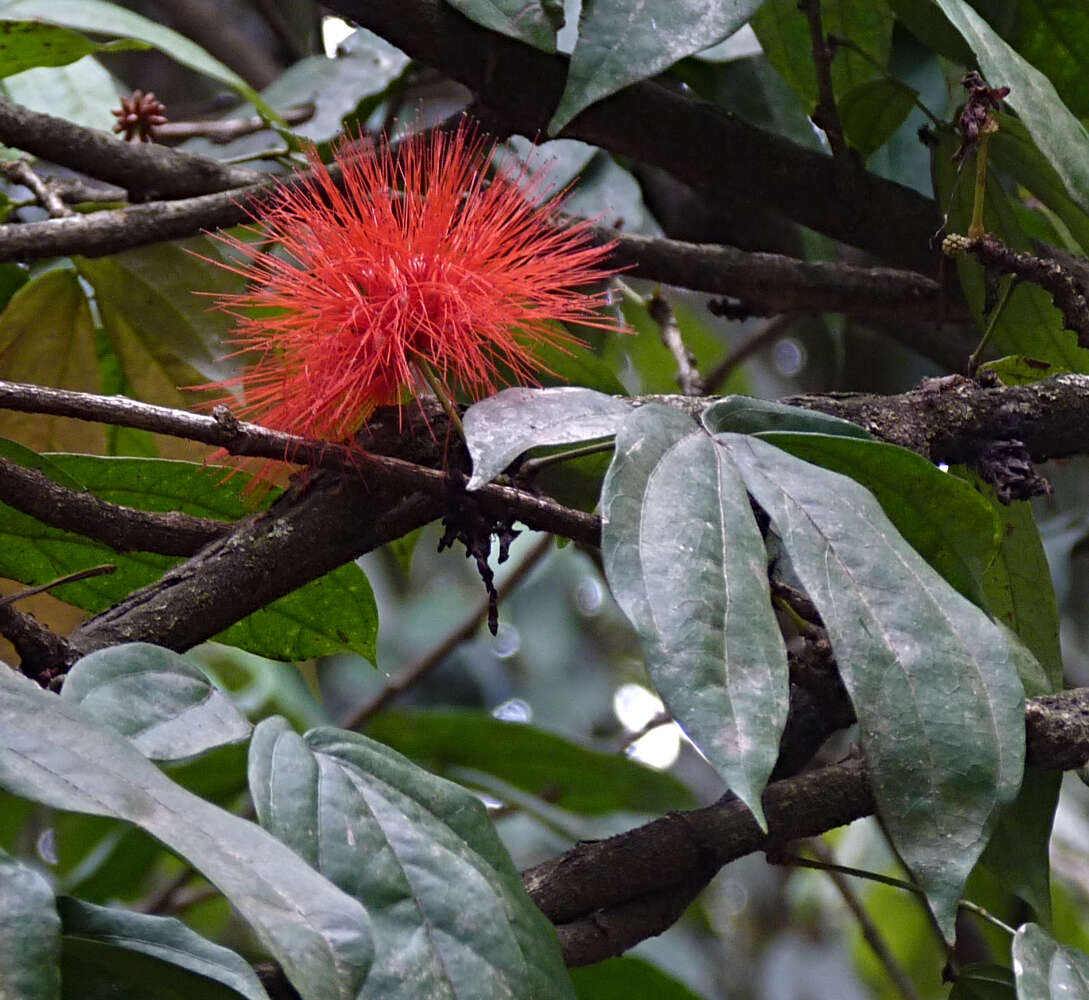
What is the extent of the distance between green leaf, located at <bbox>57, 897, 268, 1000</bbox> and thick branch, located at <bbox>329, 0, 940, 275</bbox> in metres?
0.75

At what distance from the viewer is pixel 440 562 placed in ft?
9.67

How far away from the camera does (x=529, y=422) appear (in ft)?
2.10

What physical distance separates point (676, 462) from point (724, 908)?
2.45 meters

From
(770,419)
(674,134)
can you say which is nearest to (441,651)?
(674,134)

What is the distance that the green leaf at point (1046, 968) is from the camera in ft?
2.25

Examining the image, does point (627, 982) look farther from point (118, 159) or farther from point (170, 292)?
point (118, 159)

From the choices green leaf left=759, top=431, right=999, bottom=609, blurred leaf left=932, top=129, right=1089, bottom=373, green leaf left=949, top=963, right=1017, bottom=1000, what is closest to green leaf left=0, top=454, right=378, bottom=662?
green leaf left=759, top=431, right=999, bottom=609

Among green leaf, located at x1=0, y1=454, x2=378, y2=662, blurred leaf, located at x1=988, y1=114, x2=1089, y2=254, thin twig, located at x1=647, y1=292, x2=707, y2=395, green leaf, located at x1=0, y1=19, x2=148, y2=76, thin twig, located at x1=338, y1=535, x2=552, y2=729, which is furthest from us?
thin twig, located at x1=338, y1=535, x2=552, y2=729

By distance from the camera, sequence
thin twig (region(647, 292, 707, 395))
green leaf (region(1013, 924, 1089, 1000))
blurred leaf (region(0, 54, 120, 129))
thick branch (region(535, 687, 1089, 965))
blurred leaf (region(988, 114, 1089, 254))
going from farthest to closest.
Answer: blurred leaf (region(0, 54, 120, 129)) < thin twig (region(647, 292, 707, 395)) < blurred leaf (region(988, 114, 1089, 254)) < thick branch (region(535, 687, 1089, 965)) < green leaf (region(1013, 924, 1089, 1000))

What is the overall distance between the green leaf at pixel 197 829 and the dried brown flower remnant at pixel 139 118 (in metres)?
1.05

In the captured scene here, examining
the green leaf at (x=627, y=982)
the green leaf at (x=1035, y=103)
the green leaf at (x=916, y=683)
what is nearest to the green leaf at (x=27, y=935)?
the green leaf at (x=916, y=683)

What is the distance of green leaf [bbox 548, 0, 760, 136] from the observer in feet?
2.81

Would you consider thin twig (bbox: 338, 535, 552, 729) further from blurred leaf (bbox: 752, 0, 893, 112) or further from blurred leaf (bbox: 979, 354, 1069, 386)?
blurred leaf (bbox: 979, 354, 1069, 386)

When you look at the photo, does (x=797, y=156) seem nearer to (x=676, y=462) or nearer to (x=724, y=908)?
(x=676, y=462)
